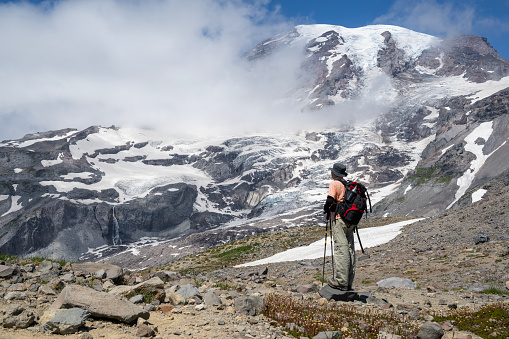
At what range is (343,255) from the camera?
11.3 metres

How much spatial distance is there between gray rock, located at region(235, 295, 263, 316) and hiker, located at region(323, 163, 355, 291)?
10.7 feet

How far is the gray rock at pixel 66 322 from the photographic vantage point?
6277 mm

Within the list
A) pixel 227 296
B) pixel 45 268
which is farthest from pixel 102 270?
pixel 227 296

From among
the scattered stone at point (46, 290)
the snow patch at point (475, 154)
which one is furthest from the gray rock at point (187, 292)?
the snow patch at point (475, 154)

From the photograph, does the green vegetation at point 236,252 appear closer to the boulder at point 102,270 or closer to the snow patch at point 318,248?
the snow patch at point 318,248

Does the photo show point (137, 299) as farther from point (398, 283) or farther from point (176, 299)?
point (398, 283)

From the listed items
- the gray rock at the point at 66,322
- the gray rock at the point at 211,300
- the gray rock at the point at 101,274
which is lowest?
the gray rock at the point at 211,300

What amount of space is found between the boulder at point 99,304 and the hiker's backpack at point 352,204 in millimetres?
6455

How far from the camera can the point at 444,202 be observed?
14425 centimetres

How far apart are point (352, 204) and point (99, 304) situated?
751cm

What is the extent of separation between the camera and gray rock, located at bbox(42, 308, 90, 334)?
6.28 metres

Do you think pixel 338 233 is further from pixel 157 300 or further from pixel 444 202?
pixel 444 202

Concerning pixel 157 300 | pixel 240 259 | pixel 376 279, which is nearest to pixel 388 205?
pixel 240 259

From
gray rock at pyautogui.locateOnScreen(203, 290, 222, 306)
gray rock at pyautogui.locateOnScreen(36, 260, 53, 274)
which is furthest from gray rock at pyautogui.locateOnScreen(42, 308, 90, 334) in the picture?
gray rock at pyautogui.locateOnScreen(36, 260, 53, 274)
